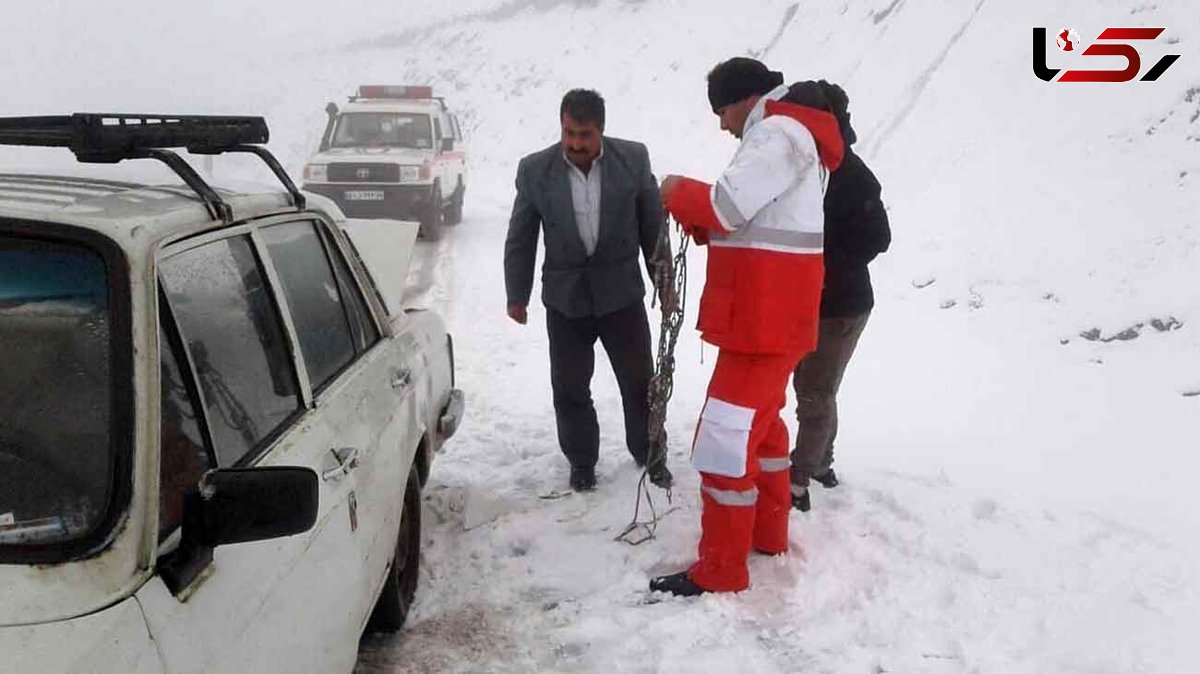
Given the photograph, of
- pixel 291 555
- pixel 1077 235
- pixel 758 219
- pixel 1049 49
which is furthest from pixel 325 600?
pixel 1049 49

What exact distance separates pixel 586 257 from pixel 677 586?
161cm

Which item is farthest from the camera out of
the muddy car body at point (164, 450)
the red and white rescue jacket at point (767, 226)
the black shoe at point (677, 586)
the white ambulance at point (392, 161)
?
the white ambulance at point (392, 161)

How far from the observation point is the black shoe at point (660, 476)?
15.0 ft

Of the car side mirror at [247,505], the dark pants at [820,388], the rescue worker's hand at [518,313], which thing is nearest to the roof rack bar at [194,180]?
the car side mirror at [247,505]

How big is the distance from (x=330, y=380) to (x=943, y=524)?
Answer: 2712mm

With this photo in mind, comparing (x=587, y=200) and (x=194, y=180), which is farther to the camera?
(x=587, y=200)

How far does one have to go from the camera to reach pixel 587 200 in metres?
4.33

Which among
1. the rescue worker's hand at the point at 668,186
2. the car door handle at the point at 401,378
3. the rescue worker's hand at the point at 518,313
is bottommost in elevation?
the rescue worker's hand at the point at 518,313

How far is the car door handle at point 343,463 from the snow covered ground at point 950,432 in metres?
0.99

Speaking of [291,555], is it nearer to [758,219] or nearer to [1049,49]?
[758,219]

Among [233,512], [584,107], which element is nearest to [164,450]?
[233,512]

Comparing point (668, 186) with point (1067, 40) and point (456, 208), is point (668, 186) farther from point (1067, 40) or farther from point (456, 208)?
point (456, 208)

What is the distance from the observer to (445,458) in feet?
17.0

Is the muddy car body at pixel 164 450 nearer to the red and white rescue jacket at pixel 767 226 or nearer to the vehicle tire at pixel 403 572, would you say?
→ the vehicle tire at pixel 403 572
